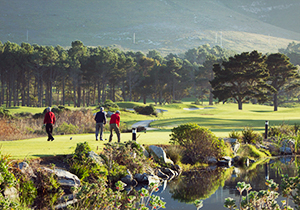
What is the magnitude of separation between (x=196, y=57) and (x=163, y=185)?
495 feet

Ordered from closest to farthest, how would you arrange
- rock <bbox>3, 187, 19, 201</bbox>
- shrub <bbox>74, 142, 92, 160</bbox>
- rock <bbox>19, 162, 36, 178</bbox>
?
rock <bbox>3, 187, 19, 201</bbox> < rock <bbox>19, 162, 36, 178</bbox> < shrub <bbox>74, 142, 92, 160</bbox>

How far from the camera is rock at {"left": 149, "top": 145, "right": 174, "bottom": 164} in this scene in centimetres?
1773

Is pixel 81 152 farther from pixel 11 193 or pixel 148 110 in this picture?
pixel 148 110

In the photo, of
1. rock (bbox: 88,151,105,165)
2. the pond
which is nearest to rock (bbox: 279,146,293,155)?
the pond

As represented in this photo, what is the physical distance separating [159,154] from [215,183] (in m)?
3.53

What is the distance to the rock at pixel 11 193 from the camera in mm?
9977

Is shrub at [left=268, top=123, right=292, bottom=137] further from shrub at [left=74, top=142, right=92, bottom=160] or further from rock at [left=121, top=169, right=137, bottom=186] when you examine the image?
shrub at [left=74, top=142, right=92, bottom=160]

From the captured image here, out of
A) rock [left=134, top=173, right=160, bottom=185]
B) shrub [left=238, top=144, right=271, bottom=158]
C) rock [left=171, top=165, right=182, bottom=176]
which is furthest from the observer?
shrub [left=238, top=144, right=271, bottom=158]

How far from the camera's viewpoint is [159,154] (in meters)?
17.8

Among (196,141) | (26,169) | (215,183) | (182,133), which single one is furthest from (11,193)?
(196,141)

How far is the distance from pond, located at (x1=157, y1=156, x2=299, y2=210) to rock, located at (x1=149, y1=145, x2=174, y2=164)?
1.24m

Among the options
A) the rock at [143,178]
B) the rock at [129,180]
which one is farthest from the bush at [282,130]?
the rock at [129,180]

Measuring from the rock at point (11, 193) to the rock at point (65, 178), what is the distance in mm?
1855

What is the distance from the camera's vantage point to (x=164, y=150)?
19391 millimetres
